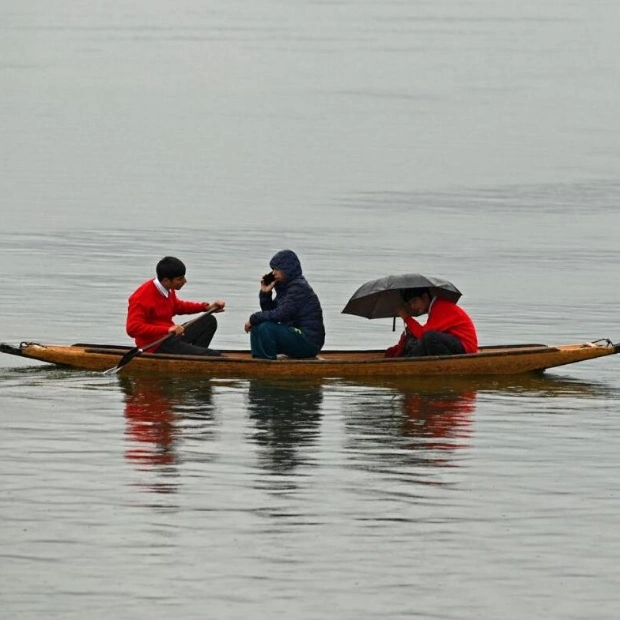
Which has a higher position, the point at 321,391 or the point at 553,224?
the point at 553,224

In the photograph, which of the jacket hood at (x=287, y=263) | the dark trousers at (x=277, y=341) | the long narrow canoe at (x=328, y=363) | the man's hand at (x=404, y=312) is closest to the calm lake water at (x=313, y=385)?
the long narrow canoe at (x=328, y=363)

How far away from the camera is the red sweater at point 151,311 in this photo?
19344 mm

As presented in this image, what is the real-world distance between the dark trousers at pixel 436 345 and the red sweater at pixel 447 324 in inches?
2.4

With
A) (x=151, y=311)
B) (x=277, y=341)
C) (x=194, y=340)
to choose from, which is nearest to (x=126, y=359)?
(x=151, y=311)

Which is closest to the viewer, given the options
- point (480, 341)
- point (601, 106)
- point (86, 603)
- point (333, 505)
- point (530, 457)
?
point (86, 603)

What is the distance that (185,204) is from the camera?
3791cm

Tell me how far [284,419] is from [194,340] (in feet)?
9.23

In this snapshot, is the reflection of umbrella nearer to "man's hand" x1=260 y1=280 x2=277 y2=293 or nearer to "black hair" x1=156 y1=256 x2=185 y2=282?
"man's hand" x1=260 y1=280 x2=277 y2=293

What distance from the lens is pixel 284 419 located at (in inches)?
693

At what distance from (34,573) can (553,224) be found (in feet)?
78.4

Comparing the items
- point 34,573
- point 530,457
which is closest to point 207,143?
point 530,457

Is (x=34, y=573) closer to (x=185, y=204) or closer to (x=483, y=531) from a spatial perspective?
(x=483, y=531)

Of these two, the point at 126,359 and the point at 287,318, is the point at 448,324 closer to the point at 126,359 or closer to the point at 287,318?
the point at 287,318

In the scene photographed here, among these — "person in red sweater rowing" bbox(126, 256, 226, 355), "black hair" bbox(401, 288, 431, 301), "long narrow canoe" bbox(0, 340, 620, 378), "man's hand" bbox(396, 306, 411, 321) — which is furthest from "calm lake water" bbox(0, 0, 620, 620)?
"black hair" bbox(401, 288, 431, 301)
